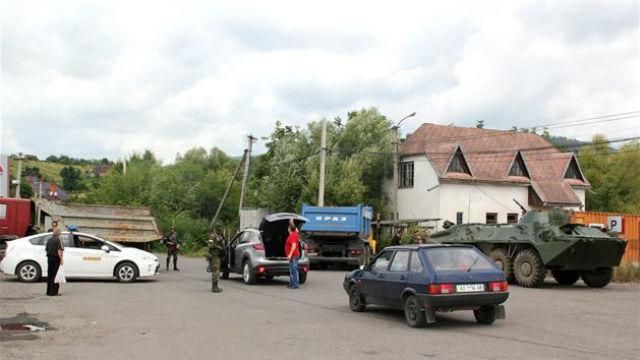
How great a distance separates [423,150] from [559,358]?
3317cm

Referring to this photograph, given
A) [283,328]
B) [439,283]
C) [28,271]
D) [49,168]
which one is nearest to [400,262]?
[439,283]

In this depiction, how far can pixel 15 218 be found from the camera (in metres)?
24.0

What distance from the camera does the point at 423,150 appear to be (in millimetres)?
41188

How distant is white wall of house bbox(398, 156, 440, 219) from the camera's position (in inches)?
1581

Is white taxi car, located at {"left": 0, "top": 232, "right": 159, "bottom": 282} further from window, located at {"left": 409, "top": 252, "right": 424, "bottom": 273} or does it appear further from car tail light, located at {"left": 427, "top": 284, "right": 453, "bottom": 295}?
car tail light, located at {"left": 427, "top": 284, "right": 453, "bottom": 295}

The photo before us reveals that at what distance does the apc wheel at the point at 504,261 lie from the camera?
2061 cm

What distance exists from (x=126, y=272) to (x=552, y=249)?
11.8m

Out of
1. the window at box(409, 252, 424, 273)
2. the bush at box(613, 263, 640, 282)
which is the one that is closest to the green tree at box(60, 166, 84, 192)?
the bush at box(613, 263, 640, 282)

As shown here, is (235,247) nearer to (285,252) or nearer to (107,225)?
(285,252)

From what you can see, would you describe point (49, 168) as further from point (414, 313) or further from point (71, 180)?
point (414, 313)

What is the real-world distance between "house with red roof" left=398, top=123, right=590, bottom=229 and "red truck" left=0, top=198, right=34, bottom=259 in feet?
75.8

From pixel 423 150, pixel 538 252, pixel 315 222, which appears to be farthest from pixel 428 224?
pixel 538 252

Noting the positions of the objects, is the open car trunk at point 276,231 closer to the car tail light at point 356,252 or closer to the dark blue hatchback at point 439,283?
the dark blue hatchback at point 439,283

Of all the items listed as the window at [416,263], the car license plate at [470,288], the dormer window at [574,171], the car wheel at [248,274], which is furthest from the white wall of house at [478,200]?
the car license plate at [470,288]
